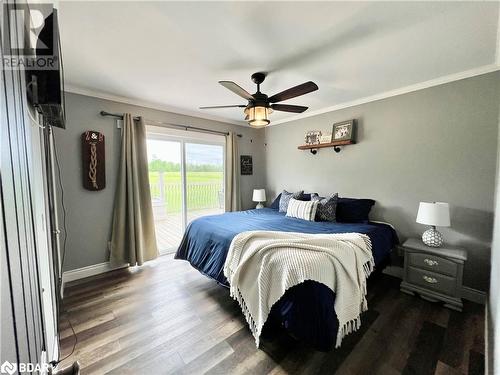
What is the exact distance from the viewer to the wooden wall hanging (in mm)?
2664

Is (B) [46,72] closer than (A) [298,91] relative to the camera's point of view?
Yes

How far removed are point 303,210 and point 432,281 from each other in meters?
1.53

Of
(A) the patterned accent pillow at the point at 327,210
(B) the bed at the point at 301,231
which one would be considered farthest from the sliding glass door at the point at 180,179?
(A) the patterned accent pillow at the point at 327,210

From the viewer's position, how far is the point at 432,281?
85.0 inches

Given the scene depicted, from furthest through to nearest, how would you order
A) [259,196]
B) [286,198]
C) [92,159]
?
[259,196], [286,198], [92,159]

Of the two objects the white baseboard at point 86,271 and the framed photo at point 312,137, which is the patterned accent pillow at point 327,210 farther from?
the white baseboard at point 86,271

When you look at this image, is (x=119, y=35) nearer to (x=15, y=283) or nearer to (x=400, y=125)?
(x=15, y=283)

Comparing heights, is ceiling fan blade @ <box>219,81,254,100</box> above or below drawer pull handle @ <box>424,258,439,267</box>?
above

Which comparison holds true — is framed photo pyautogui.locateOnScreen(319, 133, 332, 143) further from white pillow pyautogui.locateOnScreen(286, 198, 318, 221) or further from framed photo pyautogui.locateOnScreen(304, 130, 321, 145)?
white pillow pyautogui.locateOnScreen(286, 198, 318, 221)

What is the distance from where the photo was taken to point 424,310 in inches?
80.0

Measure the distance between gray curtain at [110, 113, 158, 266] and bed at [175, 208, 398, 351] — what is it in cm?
72

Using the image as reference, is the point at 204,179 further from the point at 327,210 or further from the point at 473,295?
the point at 473,295

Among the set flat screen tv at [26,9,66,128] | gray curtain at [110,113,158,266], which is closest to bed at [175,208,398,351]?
gray curtain at [110,113,158,266]

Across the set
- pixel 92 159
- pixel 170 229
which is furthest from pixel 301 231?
pixel 92 159
